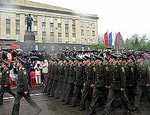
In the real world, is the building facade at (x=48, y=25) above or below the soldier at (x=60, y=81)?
above

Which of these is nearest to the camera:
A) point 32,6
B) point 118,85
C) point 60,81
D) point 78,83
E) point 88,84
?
point 118,85

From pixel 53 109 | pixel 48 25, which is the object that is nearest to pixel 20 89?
pixel 53 109

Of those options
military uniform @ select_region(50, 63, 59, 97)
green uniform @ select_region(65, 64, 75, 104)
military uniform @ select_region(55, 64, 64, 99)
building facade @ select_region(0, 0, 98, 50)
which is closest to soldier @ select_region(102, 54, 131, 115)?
green uniform @ select_region(65, 64, 75, 104)

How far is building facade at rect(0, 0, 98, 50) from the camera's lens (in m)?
48.4

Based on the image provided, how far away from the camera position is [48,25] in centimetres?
5394

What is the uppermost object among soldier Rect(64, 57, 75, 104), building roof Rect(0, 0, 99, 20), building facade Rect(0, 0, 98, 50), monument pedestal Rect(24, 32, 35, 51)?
building roof Rect(0, 0, 99, 20)

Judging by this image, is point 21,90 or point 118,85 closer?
point 118,85

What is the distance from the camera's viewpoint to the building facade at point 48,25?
48438mm

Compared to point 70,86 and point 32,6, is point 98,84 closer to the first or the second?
point 70,86

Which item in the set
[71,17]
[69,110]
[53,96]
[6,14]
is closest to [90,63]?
[69,110]

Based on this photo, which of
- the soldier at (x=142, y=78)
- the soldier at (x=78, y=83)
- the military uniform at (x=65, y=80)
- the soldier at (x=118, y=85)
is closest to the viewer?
the soldier at (x=118, y=85)

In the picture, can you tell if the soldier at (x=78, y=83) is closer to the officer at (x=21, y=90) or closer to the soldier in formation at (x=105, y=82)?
the soldier in formation at (x=105, y=82)

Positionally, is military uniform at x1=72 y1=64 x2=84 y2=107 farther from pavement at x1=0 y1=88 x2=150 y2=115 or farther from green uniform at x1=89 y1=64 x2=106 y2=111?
green uniform at x1=89 y1=64 x2=106 y2=111

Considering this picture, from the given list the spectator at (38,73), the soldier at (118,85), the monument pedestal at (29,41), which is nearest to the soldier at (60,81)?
the soldier at (118,85)
